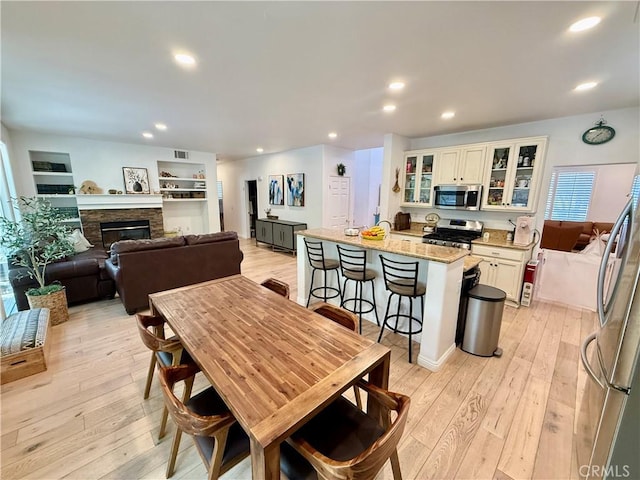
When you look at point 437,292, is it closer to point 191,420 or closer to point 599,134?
point 191,420

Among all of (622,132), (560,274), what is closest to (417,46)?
(622,132)

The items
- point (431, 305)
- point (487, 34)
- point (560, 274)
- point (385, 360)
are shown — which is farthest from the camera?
point (560, 274)

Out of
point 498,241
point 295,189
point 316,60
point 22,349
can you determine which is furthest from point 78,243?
point 498,241

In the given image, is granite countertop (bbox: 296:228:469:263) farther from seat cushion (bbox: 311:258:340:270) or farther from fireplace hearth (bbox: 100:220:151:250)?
fireplace hearth (bbox: 100:220:151:250)

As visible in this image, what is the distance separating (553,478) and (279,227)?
602 centimetres

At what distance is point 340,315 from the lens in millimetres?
1769

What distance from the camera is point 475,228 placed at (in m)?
4.27

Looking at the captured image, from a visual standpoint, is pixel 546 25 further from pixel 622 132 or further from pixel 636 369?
pixel 622 132

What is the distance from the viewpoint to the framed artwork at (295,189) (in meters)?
6.53

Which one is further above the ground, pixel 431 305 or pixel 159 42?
pixel 159 42

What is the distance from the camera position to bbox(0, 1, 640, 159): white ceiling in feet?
5.14

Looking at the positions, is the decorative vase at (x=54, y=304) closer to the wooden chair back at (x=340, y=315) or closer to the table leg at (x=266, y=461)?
the wooden chair back at (x=340, y=315)

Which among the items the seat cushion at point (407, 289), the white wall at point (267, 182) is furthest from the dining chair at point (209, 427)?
the white wall at point (267, 182)

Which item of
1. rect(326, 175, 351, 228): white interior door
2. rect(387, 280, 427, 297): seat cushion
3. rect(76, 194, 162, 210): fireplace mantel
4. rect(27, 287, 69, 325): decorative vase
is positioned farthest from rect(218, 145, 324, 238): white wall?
rect(27, 287, 69, 325): decorative vase
